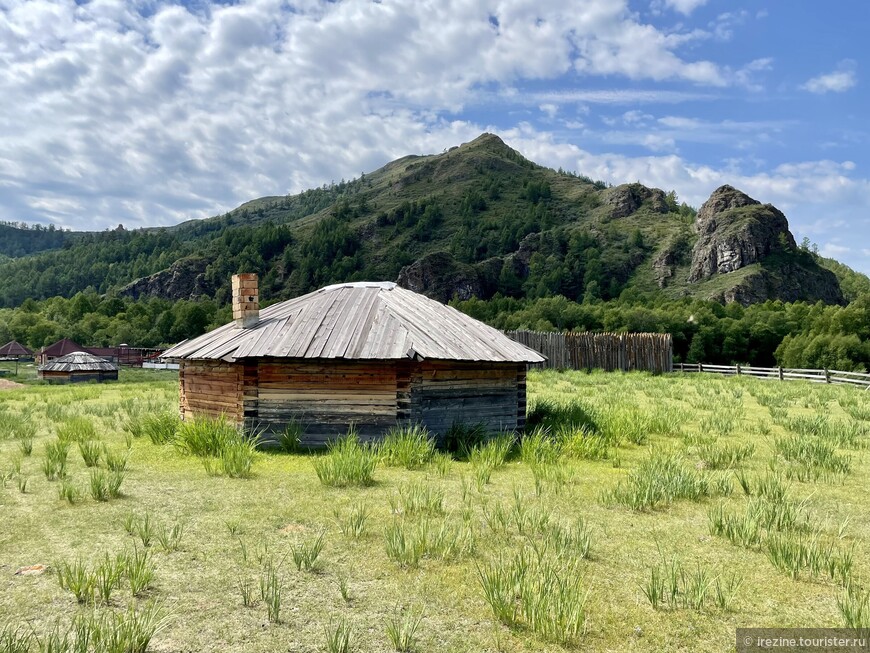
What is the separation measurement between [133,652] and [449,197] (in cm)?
17868

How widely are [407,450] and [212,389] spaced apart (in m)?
5.52

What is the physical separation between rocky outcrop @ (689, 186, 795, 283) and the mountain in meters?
0.26

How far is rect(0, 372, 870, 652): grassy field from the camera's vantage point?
179 inches

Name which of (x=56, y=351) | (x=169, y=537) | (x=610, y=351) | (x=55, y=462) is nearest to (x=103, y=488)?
(x=169, y=537)

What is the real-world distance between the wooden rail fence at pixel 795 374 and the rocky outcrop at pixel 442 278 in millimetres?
89158

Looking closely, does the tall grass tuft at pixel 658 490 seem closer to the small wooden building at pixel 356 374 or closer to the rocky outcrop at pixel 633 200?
the small wooden building at pixel 356 374

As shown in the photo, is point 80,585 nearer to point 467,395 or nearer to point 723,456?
point 467,395

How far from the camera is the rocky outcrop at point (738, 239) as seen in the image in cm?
10867

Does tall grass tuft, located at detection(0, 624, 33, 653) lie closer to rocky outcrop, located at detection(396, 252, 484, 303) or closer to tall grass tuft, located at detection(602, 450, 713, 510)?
tall grass tuft, located at detection(602, 450, 713, 510)

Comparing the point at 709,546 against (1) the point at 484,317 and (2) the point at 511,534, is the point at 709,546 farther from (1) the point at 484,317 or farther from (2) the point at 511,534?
(1) the point at 484,317

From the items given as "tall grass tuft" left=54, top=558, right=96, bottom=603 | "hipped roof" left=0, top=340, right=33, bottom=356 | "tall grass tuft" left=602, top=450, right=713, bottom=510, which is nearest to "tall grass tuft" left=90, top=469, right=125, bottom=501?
"tall grass tuft" left=54, top=558, right=96, bottom=603

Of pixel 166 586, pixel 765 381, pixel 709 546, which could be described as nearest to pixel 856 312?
pixel 765 381

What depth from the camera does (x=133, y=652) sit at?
4027 mm

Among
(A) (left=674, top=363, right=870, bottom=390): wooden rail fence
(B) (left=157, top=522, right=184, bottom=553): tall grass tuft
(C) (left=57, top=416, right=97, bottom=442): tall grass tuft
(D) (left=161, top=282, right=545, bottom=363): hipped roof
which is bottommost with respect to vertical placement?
(B) (left=157, top=522, right=184, bottom=553): tall grass tuft
